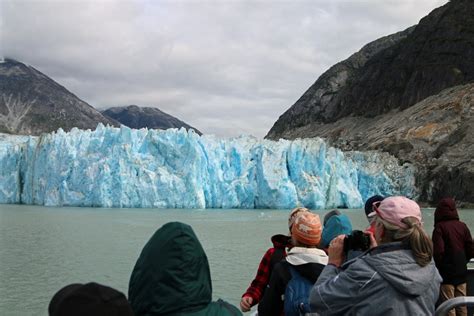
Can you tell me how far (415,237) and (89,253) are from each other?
10968 millimetres

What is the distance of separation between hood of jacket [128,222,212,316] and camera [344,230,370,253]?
717 mm

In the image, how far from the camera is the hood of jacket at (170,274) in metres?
1.62

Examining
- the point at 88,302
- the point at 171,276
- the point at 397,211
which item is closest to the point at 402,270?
the point at 397,211

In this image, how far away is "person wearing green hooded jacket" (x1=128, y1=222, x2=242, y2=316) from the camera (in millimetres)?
1620

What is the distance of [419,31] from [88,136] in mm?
59082

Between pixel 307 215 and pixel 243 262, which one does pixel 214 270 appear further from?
pixel 307 215

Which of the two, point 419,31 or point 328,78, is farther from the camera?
point 328,78

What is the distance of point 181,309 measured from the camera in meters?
1.67

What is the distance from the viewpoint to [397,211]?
2031 millimetres

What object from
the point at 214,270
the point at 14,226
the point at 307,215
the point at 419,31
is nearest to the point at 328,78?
the point at 419,31

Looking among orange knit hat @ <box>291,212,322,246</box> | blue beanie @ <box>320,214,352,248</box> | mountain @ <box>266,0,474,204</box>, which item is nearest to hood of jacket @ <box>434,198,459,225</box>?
blue beanie @ <box>320,214,352,248</box>

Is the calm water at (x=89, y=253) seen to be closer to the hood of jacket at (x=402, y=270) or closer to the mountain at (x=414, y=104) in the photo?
the hood of jacket at (x=402, y=270)

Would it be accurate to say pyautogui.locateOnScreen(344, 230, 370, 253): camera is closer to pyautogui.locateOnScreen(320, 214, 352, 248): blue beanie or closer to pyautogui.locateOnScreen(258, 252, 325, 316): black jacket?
Result: pyautogui.locateOnScreen(258, 252, 325, 316): black jacket

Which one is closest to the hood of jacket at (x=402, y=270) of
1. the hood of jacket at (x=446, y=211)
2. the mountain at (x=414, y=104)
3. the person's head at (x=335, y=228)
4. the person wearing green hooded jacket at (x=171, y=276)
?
the person wearing green hooded jacket at (x=171, y=276)
